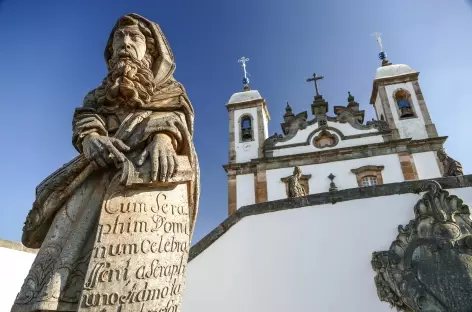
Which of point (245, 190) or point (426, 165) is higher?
point (426, 165)

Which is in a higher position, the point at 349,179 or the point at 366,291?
the point at 349,179

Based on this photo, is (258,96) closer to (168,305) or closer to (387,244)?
(387,244)

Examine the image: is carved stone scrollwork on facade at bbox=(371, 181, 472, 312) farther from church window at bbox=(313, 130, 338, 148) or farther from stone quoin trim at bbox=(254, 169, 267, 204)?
church window at bbox=(313, 130, 338, 148)

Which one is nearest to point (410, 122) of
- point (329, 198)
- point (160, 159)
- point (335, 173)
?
point (335, 173)

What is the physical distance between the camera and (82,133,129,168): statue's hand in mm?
1791

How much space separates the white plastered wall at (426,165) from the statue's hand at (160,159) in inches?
582

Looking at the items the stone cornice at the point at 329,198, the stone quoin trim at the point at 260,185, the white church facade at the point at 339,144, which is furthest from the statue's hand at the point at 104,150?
the stone quoin trim at the point at 260,185

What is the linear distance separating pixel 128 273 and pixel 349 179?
14566 mm

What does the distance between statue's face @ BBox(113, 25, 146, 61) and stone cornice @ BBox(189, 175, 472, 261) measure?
4.30m

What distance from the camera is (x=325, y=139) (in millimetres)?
17062

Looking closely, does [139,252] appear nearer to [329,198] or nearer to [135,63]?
[135,63]

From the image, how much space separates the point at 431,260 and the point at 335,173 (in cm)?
1042

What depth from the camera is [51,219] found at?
6.21ft

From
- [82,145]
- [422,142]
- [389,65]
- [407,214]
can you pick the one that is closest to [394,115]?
[422,142]
